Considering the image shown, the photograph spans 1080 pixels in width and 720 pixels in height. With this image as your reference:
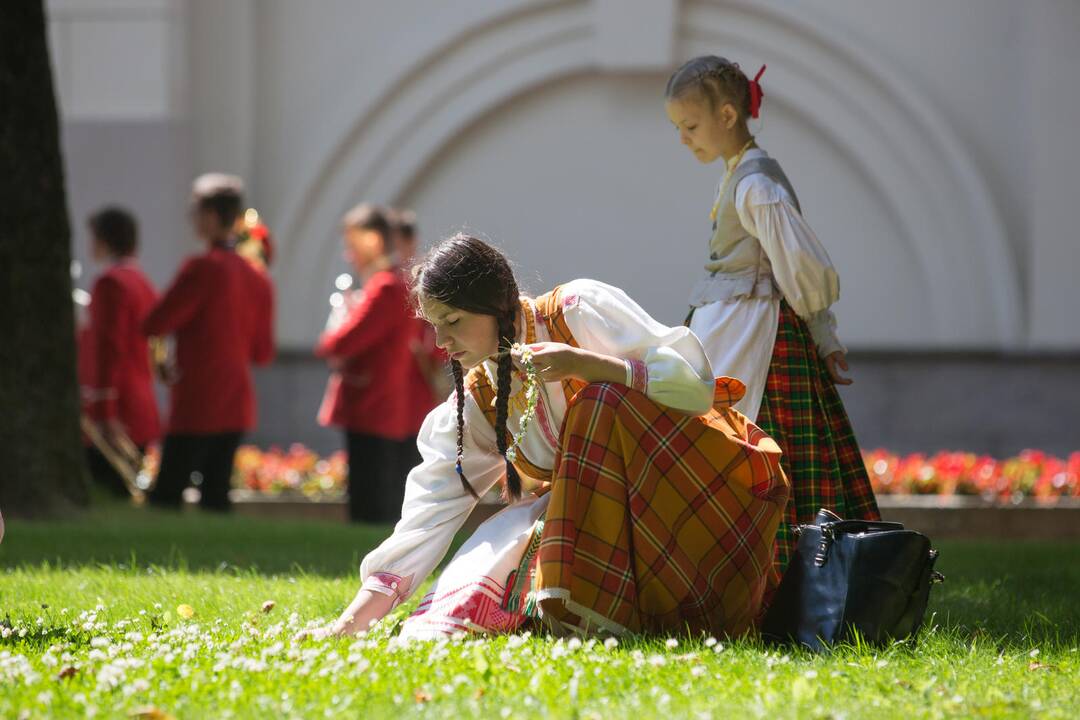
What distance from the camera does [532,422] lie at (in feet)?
12.5

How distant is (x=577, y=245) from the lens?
430 inches

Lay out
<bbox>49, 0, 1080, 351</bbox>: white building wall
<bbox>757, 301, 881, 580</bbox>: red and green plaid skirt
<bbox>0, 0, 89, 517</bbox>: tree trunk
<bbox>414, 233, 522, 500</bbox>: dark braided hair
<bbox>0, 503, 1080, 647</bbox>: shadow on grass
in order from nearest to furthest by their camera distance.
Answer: <bbox>414, 233, 522, 500</bbox>: dark braided hair, <bbox>0, 503, 1080, 647</bbox>: shadow on grass, <bbox>757, 301, 881, 580</bbox>: red and green plaid skirt, <bbox>0, 0, 89, 517</bbox>: tree trunk, <bbox>49, 0, 1080, 351</bbox>: white building wall

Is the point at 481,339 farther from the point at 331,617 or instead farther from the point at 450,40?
the point at 450,40

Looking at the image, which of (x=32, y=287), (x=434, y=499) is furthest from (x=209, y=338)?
(x=434, y=499)

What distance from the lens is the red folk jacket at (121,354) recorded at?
8289 mm

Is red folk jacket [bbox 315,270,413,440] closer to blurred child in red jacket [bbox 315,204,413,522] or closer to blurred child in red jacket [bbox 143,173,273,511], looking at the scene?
blurred child in red jacket [bbox 315,204,413,522]

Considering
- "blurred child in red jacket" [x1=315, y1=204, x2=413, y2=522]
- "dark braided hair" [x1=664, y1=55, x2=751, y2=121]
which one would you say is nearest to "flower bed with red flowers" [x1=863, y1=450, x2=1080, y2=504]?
"blurred child in red jacket" [x1=315, y1=204, x2=413, y2=522]

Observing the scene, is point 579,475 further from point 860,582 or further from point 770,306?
point 770,306

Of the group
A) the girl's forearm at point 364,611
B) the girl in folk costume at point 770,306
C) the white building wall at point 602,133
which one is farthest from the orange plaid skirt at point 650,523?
the white building wall at point 602,133

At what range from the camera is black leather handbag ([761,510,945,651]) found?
3477 mm

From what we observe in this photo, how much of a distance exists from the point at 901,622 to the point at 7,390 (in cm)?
449

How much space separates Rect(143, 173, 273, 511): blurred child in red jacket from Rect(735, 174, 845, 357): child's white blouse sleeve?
3.94 metres

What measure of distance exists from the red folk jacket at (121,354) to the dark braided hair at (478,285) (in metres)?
4.91

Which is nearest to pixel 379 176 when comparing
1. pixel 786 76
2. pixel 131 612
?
pixel 786 76
